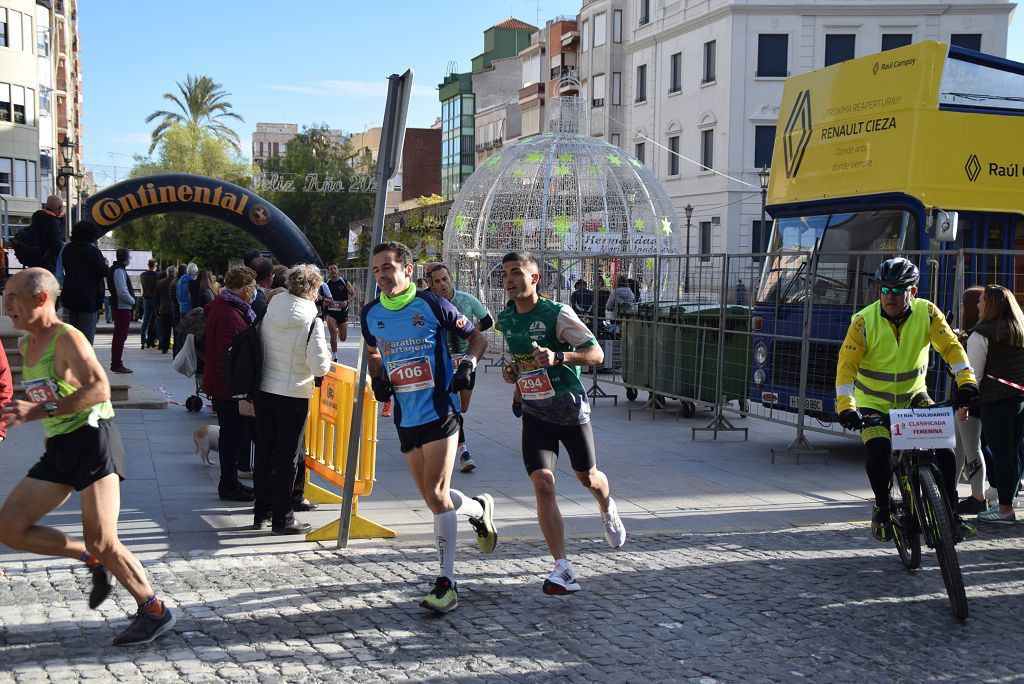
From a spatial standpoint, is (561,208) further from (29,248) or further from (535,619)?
(535,619)

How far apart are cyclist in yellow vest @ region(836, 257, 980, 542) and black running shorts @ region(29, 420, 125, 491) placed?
380 cm

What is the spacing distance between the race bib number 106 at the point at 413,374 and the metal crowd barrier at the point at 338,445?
1019 millimetres

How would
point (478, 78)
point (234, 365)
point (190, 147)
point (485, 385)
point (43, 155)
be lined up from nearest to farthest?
point (234, 365)
point (485, 385)
point (43, 155)
point (190, 147)
point (478, 78)

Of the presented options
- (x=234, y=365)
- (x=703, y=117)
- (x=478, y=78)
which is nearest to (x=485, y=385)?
(x=234, y=365)

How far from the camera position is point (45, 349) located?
488 centimetres

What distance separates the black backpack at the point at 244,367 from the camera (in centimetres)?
702

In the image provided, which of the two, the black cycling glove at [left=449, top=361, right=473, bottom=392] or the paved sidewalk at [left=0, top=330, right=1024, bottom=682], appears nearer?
the paved sidewalk at [left=0, top=330, right=1024, bottom=682]

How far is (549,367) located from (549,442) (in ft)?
1.35

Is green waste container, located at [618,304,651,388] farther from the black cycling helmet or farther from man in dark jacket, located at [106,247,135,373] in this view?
the black cycling helmet

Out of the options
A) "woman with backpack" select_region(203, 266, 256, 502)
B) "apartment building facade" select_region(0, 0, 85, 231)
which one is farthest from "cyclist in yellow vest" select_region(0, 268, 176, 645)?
"apartment building facade" select_region(0, 0, 85, 231)

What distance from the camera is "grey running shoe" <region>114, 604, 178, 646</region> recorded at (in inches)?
192

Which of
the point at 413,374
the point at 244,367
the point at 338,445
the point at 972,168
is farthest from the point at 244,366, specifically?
the point at 972,168

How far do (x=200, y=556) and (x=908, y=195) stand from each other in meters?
7.46

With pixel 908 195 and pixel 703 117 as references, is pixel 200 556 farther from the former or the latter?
pixel 703 117
